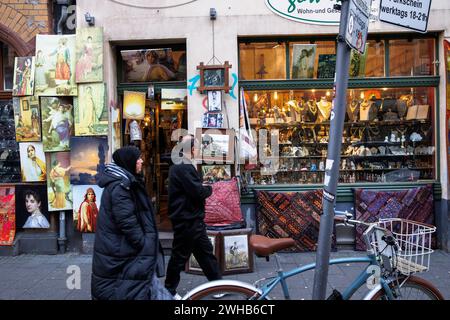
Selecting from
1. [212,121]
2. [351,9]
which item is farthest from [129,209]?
[212,121]

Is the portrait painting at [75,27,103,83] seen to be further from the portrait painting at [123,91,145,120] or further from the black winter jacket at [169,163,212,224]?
the black winter jacket at [169,163,212,224]

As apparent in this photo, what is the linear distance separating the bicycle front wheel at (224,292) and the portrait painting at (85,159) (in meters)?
4.28

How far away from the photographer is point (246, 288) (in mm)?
3900

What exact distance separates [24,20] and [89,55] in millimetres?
1305

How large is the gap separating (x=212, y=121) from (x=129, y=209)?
Answer: 12.4 ft

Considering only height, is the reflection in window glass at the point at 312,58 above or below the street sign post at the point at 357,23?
above

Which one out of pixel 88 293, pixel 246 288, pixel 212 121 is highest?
pixel 212 121

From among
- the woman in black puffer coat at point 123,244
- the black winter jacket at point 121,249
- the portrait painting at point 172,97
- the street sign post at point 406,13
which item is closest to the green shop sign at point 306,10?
the portrait painting at point 172,97

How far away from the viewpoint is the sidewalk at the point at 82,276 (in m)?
5.96

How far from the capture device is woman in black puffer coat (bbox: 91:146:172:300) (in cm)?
404

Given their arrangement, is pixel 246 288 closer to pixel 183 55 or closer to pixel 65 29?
pixel 183 55

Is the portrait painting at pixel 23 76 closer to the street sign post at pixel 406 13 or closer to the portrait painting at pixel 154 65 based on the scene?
the portrait painting at pixel 154 65

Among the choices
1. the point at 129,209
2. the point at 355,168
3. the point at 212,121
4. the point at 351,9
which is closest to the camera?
the point at 351,9

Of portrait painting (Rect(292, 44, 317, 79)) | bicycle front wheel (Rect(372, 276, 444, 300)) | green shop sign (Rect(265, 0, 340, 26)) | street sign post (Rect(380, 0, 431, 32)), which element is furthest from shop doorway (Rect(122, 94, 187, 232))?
bicycle front wheel (Rect(372, 276, 444, 300))
